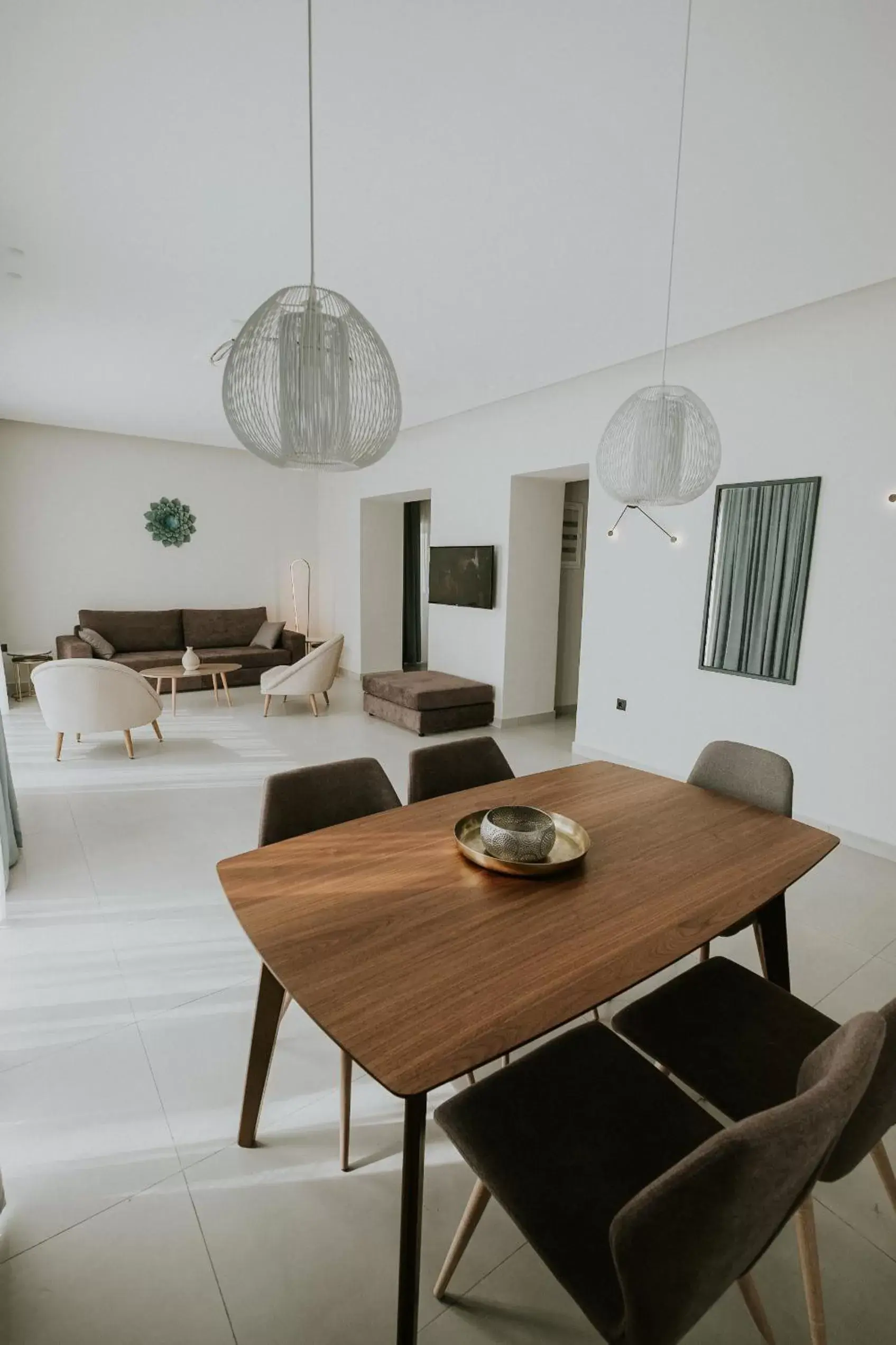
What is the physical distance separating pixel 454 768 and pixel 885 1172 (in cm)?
152

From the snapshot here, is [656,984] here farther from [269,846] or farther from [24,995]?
[24,995]

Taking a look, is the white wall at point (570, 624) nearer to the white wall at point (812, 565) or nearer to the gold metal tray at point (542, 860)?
the white wall at point (812, 565)

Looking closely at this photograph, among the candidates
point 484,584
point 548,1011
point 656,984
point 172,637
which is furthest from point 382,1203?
point 172,637

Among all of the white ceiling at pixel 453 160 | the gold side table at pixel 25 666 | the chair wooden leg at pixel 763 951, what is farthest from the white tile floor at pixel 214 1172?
the gold side table at pixel 25 666

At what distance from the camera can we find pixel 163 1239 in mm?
1387

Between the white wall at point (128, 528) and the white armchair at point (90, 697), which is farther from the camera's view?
the white wall at point (128, 528)

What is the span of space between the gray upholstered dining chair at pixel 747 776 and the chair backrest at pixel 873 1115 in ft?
2.97

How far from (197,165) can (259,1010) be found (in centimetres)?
279

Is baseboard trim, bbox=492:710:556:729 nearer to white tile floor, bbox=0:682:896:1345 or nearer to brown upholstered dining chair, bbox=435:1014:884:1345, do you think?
white tile floor, bbox=0:682:896:1345

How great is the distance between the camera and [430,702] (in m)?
5.42

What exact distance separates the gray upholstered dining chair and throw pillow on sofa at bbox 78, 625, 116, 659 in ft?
19.6

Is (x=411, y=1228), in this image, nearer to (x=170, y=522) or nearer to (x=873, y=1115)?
(x=873, y=1115)

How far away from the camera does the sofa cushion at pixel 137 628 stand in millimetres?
6980

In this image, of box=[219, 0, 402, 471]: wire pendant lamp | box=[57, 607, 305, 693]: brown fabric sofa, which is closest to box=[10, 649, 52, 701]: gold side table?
box=[57, 607, 305, 693]: brown fabric sofa
